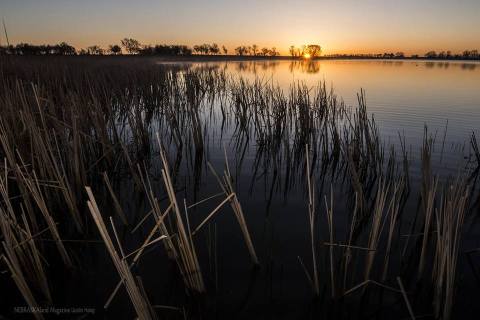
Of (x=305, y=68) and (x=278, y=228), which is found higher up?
(x=305, y=68)

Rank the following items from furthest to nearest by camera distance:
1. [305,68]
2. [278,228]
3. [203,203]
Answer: [305,68]
[203,203]
[278,228]

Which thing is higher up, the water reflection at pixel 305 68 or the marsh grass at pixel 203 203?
the water reflection at pixel 305 68

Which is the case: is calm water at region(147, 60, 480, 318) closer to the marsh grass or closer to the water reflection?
the marsh grass

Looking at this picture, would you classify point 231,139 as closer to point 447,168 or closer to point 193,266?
point 447,168

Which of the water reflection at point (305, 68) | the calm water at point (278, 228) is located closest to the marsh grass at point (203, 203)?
the calm water at point (278, 228)

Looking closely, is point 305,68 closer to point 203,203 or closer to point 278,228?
point 203,203

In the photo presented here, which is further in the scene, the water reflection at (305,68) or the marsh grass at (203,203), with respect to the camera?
the water reflection at (305,68)

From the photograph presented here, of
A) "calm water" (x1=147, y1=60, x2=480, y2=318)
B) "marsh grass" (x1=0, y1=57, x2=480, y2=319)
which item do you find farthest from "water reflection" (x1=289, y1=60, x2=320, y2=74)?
"marsh grass" (x1=0, y1=57, x2=480, y2=319)

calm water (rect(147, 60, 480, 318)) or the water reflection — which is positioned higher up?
the water reflection

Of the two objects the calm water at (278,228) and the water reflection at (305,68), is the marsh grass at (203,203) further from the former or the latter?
the water reflection at (305,68)

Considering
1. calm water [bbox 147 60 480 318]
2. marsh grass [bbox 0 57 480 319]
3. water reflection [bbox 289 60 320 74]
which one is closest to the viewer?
marsh grass [bbox 0 57 480 319]

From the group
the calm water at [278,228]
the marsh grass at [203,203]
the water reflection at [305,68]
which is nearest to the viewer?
the marsh grass at [203,203]

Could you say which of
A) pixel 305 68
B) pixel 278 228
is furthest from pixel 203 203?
pixel 305 68

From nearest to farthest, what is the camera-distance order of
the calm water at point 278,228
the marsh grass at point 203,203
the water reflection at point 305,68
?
the marsh grass at point 203,203, the calm water at point 278,228, the water reflection at point 305,68
